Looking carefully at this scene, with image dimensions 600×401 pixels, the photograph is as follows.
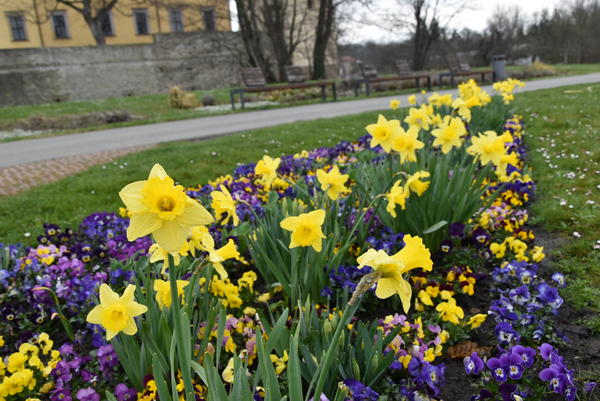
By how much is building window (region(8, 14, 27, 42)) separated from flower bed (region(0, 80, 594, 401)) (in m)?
32.6

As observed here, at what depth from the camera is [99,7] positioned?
92.7 ft

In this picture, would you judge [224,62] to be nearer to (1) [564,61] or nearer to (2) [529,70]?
(2) [529,70]

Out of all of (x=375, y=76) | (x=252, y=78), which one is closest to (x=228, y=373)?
(x=252, y=78)

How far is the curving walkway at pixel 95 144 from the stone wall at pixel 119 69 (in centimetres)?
1174

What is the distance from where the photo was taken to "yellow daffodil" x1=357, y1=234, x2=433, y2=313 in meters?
0.98

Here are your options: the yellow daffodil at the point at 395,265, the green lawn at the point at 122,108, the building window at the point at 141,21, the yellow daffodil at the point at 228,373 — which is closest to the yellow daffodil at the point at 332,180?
the yellow daffodil at the point at 228,373

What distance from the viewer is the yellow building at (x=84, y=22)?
1125 inches

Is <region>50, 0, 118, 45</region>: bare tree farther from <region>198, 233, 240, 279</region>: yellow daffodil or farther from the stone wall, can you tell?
<region>198, 233, 240, 279</region>: yellow daffodil

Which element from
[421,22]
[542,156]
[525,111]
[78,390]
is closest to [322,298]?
[78,390]

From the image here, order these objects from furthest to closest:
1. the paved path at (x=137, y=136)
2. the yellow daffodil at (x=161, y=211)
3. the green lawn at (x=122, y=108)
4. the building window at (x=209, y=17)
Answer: the building window at (x=209, y=17) < the green lawn at (x=122, y=108) < the paved path at (x=137, y=136) < the yellow daffodil at (x=161, y=211)

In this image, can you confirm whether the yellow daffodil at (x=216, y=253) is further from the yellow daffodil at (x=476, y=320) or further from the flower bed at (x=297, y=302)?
the yellow daffodil at (x=476, y=320)

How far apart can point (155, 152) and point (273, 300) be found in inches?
194

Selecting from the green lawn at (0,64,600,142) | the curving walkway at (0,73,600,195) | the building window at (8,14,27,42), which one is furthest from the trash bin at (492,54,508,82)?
the building window at (8,14,27,42)

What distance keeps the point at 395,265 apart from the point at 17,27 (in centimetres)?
3565
